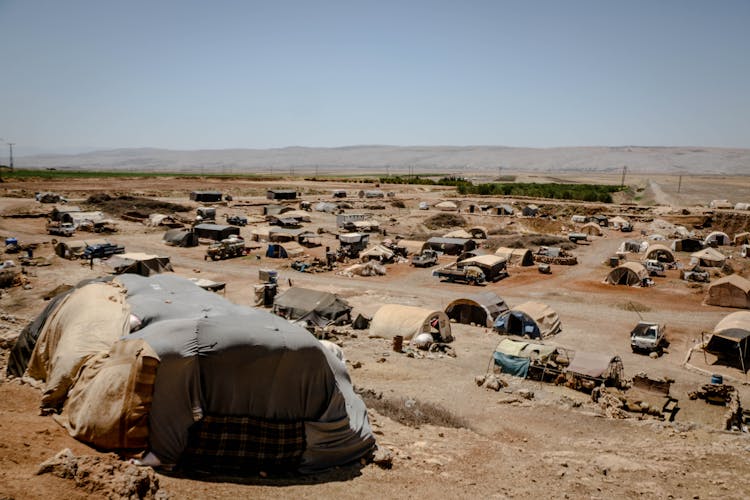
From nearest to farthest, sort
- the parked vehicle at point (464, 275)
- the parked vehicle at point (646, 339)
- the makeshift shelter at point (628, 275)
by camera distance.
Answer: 1. the parked vehicle at point (646, 339)
2. the parked vehicle at point (464, 275)
3. the makeshift shelter at point (628, 275)

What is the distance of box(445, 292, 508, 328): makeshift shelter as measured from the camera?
3198 cm

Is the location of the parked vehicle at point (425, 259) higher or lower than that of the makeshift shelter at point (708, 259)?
lower

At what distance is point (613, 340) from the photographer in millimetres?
29906

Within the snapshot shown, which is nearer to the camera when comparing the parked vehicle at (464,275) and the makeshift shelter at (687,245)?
the parked vehicle at (464,275)

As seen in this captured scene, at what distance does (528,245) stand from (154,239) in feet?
147

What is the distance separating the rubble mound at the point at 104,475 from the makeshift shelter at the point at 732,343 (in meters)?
27.3

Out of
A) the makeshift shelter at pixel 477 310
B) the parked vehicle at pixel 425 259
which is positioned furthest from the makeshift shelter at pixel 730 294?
the parked vehicle at pixel 425 259

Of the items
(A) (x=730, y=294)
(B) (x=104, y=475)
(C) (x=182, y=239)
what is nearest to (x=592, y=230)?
(A) (x=730, y=294)

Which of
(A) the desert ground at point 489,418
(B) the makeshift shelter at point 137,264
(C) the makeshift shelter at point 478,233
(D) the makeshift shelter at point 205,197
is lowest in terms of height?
A: (A) the desert ground at point 489,418

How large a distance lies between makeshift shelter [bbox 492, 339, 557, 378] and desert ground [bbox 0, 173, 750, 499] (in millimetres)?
679

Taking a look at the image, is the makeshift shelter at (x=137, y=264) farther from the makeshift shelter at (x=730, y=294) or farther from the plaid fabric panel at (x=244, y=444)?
the makeshift shelter at (x=730, y=294)

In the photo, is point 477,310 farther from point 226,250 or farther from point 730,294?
point 226,250

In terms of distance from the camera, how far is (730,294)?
125 ft

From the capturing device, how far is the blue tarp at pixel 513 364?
23.0 meters
